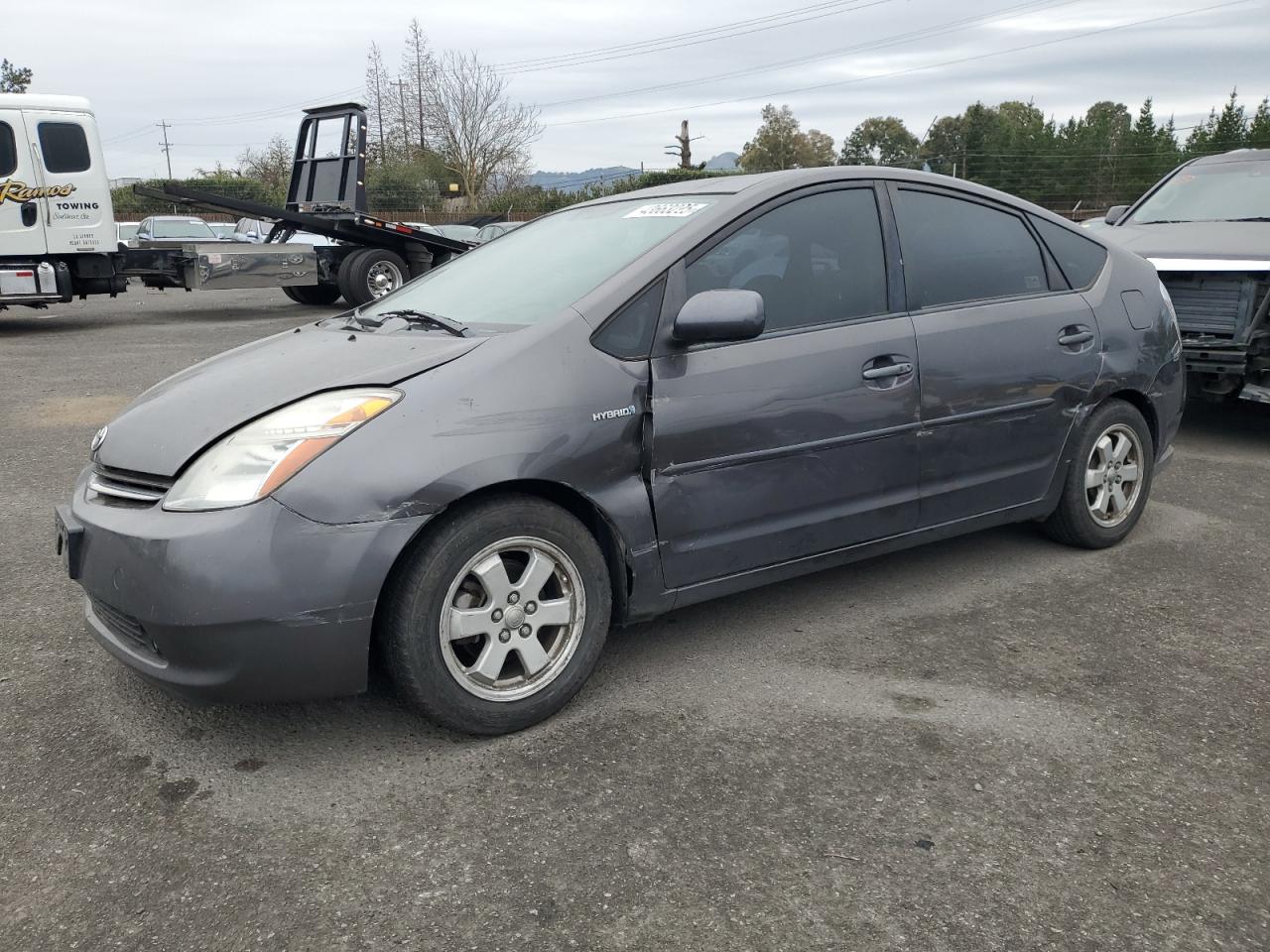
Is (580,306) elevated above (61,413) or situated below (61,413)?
above

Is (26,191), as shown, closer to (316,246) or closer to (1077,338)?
(316,246)

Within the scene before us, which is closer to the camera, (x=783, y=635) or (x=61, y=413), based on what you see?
(x=783, y=635)

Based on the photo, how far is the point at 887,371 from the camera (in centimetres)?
357

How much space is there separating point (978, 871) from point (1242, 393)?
5.09m

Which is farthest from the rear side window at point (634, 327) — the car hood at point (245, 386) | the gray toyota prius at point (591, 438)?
the car hood at point (245, 386)

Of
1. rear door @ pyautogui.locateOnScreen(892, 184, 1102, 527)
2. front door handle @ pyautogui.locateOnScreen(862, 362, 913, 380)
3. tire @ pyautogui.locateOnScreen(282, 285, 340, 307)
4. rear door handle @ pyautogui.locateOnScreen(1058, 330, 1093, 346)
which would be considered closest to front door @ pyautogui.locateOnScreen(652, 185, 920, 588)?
front door handle @ pyautogui.locateOnScreen(862, 362, 913, 380)

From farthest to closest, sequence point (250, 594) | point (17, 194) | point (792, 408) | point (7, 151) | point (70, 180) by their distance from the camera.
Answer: point (70, 180) → point (17, 194) → point (7, 151) → point (792, 408) → point (250, 594)

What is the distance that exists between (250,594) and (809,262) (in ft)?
6.88

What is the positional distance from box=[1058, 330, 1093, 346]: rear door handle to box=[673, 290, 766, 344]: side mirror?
1.63 m

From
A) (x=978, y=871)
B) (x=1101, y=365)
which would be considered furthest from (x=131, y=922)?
(x=1101, y=365)

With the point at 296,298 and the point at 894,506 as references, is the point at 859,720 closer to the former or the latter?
the point at 894,506

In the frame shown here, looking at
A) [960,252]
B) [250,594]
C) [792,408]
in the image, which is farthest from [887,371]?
[250,594]

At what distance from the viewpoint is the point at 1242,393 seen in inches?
247

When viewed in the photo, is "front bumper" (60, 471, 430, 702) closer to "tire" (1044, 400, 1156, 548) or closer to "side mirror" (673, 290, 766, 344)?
"side mirror" (673, 290, 766, 344)
